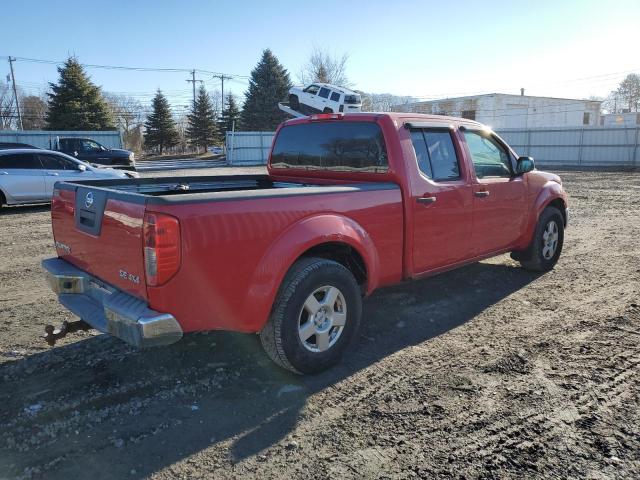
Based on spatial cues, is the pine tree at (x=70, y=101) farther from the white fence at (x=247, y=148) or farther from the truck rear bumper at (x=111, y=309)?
the truck rear bumper at (x=111, y=309)

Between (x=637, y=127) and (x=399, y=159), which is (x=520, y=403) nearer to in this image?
(x=399, y=159)

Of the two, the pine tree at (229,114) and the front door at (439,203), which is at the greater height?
the pine tree at (229,114)

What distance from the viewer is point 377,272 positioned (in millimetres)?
4043

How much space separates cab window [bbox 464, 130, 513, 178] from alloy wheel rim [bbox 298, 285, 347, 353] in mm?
2261

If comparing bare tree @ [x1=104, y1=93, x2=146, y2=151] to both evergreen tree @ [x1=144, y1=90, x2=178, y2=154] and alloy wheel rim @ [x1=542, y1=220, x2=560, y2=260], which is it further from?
alloy wheel rim @ [x1=542, y1=220, x2=560, y2=260]

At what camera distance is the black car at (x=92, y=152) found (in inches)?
894

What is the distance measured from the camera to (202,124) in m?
55.0

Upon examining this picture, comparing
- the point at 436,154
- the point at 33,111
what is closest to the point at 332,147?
the point at 436,154

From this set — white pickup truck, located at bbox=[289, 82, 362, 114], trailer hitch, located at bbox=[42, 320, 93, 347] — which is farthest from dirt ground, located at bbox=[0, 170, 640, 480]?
white pickup truck, located at bbox=[289, 82, 362, 114]

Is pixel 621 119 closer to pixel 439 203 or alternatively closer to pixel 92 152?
pixel 92 152

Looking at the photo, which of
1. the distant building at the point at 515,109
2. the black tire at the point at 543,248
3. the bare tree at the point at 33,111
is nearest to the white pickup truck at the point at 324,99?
the black tire at the point at 543,248

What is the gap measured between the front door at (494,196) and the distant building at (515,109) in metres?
47.6

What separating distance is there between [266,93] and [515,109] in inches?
1030

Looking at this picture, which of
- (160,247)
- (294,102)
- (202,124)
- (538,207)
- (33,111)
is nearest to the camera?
(160,247)
